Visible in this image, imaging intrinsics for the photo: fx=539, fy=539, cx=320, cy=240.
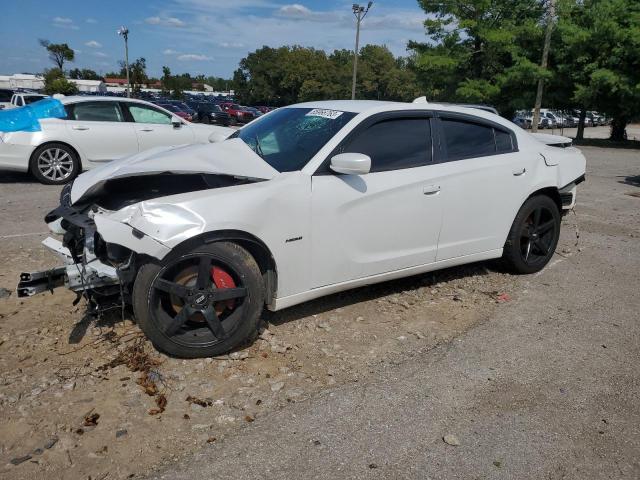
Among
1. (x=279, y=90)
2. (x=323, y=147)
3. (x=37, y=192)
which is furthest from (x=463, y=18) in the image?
(x=279, y=90)

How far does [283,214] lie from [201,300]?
76 centimetres

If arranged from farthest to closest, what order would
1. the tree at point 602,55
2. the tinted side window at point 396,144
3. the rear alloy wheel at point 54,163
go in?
1. the tree at point 602,55
2. the rear alloy wheel at point 54,163
3. the tinted side window at point 396,144

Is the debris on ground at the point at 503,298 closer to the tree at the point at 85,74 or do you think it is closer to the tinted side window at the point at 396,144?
the tinted side window at the point at 396,144

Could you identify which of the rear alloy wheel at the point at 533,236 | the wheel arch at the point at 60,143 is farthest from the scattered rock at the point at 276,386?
→ the wheel arch at the point at 60,143

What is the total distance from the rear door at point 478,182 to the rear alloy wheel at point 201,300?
1.83 metres

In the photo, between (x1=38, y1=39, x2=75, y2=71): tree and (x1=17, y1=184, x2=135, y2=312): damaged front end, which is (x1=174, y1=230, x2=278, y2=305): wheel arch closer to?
(x1=17, y1=184, x2=135, y2=312): damaged front end

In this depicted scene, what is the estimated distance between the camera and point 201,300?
10.9 feet

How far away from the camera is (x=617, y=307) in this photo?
4645 millimetres

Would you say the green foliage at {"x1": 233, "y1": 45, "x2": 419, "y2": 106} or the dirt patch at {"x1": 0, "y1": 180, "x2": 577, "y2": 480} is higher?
the green foliage at {"x1": 233, "y1": 45, "x2": 419, "y2": 106}

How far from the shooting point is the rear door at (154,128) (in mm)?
9820

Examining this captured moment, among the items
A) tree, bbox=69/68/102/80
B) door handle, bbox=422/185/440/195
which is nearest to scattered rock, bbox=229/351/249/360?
door handle, bbox=422/185/440/195

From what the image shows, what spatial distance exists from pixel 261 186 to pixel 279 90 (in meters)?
82.1

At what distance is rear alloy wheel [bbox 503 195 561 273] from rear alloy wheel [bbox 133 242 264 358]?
2739mm

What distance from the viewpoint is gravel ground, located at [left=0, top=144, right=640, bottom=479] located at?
8.53 feet
